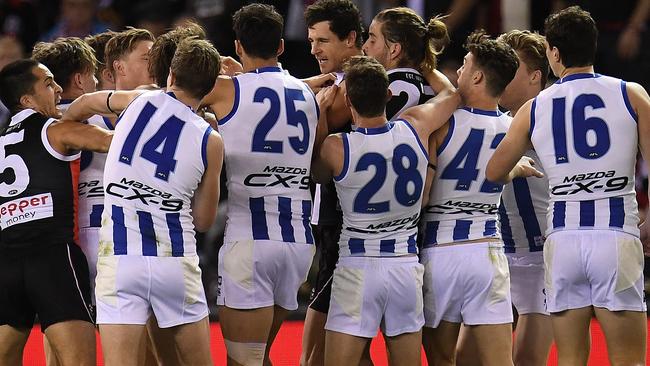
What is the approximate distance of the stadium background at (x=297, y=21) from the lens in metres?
10.0

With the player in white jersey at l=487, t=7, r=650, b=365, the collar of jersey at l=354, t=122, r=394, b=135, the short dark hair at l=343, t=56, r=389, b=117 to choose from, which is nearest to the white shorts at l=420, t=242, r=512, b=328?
the player in white jersey at l=487, t=7, r=650, b=365

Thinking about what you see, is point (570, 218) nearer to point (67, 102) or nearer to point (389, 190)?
point (389, 190)

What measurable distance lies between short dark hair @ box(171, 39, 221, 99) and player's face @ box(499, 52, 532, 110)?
5.92ft

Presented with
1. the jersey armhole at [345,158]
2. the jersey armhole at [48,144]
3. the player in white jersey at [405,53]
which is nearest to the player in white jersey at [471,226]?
the player in white jersey at [405,53]

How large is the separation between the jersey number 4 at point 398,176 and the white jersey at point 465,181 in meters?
0.23

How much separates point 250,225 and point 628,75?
601 centimetres

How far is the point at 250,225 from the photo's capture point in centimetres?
546

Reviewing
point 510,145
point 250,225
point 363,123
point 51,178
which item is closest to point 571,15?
point 510,145

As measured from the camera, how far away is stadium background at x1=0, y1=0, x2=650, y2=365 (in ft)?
32.9

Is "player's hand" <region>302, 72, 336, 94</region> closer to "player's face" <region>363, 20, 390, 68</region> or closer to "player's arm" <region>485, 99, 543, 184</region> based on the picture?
"player's face" <region>363, 20, 390, 68</region>

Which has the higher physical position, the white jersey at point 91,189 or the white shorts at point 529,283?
the white jersey at point 91,189

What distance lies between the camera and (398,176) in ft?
17.4

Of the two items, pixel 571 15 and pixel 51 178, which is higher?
pixel 571 15

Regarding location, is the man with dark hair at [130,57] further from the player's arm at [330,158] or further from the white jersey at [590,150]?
the white jersey at [590,150]
